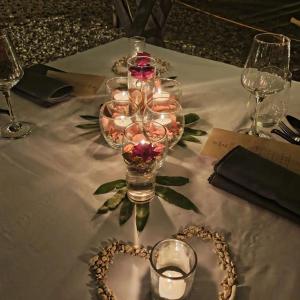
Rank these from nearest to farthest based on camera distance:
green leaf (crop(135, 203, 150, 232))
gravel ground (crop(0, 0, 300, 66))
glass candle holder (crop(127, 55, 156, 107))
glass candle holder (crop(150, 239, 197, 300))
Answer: glass candle holder (crop(150, 239, 197, 300))
green leaf (crop(135, 203, 150, 232))
glass candle holder (crop(127, 55, 156, 107))
gravel ground (crop(0, 0, 300, 66))

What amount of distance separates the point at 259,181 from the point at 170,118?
223mm

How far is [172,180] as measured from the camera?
2.35 ft

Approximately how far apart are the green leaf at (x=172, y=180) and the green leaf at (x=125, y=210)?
8 centimetres

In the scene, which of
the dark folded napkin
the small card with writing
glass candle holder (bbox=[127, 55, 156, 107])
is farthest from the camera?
the dark folded napkin

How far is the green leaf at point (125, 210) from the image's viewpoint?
0.63 meters

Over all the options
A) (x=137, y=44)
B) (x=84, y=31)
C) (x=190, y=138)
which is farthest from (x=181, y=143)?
(x=84, y=31)

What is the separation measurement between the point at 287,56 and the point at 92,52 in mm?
697

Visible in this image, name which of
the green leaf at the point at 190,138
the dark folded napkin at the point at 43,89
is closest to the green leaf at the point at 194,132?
the green leaf at the point at 190,138

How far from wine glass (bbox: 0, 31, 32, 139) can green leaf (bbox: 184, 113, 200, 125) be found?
0.37m

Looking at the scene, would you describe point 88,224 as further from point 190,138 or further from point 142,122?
point 190,138

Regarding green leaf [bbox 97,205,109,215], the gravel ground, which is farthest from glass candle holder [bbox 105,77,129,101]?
the gravel ground

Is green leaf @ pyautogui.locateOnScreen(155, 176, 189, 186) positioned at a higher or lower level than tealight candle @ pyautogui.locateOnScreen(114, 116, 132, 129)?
lower

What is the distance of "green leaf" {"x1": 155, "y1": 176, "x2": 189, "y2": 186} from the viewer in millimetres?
710

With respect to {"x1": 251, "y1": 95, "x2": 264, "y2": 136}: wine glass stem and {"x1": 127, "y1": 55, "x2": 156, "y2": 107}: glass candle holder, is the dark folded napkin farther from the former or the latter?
{"x1": 251, "y1": 95, "x2": 264, "y2": 136}: wine glass stem
